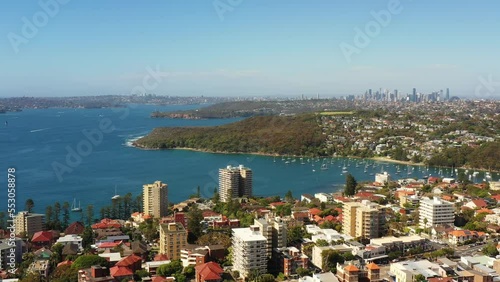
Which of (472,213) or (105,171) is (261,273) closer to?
(472,213)

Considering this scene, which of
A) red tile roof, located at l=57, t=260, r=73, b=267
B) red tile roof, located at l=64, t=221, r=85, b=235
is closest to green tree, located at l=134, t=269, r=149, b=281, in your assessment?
red tile roof, located at l=57, t=260, r=73, b=267

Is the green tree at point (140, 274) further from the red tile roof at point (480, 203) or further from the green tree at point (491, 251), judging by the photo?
the red tile roof at point (480, 203)

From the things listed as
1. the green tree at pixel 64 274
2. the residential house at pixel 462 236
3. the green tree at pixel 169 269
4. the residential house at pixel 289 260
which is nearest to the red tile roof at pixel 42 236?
the green tree at pixel 64 274

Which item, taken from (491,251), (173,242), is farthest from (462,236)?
(173,242)

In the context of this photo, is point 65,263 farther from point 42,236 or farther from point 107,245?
point 42,236

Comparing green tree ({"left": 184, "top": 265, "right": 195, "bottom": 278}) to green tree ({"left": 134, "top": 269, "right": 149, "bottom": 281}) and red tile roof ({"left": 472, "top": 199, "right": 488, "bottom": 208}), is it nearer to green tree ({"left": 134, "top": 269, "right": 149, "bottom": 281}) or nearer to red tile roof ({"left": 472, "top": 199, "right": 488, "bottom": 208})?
green tree ({"left": 134, "top": 269, "right": 149, "bottom": 281})

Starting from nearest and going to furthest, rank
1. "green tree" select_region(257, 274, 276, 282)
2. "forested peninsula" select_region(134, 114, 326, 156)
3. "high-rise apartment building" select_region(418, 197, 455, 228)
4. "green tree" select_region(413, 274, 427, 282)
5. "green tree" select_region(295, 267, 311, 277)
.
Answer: "green tree" select_region(413, 274, 427, 282) → "green tree" select_region(257, 274, 276, 282) → "green tree" select_region(295, 267, 311, 277) → "high-rise apartment building" select_region(418, 197, 455, 228) → "forested peninsula" select_region(134, 114, 326, 156)
